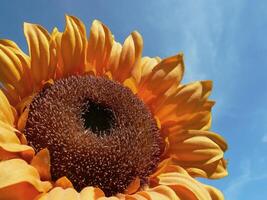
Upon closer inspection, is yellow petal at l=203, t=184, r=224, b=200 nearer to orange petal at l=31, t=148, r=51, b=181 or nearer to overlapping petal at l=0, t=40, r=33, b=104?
orange petal at l=31, t=148, r=51, b=181

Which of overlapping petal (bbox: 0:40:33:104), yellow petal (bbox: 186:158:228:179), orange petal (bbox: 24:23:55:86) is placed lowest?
overlapping petal (bbox: 0:40:33:104)

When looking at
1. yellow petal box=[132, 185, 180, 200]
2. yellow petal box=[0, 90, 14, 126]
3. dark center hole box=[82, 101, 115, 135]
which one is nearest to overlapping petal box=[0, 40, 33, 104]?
yellow petal box=[0, 90, 14, 126]

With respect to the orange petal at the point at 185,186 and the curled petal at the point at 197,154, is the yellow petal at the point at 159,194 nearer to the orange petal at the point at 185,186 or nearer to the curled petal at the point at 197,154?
the orange petal at the point at 185,186

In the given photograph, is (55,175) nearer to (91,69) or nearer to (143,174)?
(143,174)

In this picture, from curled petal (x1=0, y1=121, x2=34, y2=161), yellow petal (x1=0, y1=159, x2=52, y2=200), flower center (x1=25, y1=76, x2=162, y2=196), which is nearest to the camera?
yellow petal (x1=0, y1=159, x2=52, y2=200)

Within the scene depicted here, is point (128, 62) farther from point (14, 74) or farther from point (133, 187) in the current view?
point (133, 187)

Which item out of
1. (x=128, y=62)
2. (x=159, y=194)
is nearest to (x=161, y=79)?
(x=128, y=62)

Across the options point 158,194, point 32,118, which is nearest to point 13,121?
point 32,118
